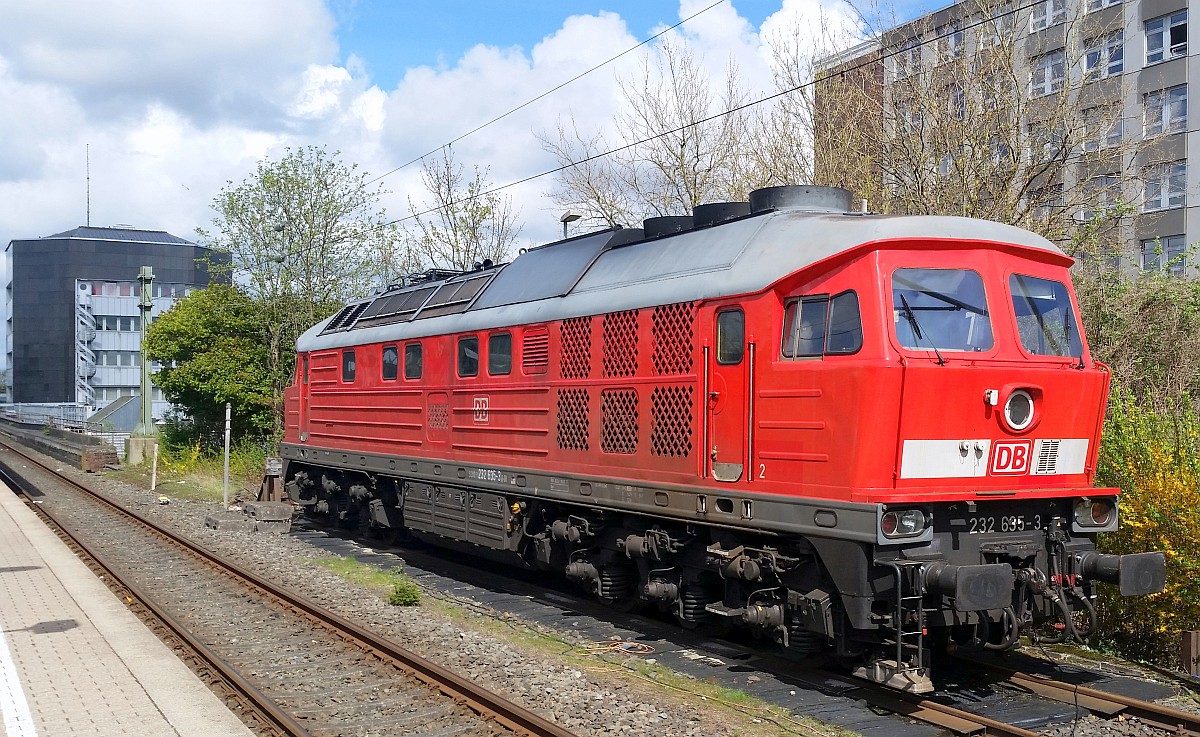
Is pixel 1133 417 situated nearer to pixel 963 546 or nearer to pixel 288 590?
pixel 963 546

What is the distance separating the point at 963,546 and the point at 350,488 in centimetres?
1075

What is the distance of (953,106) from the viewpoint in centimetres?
1641

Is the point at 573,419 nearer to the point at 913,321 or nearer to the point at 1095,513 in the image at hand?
the point at 913,321

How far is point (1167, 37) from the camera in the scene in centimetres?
2953

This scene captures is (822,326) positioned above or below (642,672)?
above

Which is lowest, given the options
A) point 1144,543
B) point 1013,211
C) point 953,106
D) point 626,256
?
point 1144,543

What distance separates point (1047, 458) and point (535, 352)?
5.26 meters

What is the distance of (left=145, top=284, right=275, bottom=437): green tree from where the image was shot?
28.4 m

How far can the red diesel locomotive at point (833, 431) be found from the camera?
7176 mm

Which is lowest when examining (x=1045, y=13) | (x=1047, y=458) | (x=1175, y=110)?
(x=1047, y=458)

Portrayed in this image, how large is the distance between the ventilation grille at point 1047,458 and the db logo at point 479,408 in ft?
20.7

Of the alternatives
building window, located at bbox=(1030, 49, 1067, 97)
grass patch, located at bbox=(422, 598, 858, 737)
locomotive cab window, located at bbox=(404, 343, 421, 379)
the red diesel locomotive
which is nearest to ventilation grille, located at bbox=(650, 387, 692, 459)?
the red diesel locomotive

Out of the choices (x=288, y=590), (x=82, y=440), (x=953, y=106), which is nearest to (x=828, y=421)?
(x=288, y=590)

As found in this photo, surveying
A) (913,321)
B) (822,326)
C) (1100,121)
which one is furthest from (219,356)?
(913,321)
